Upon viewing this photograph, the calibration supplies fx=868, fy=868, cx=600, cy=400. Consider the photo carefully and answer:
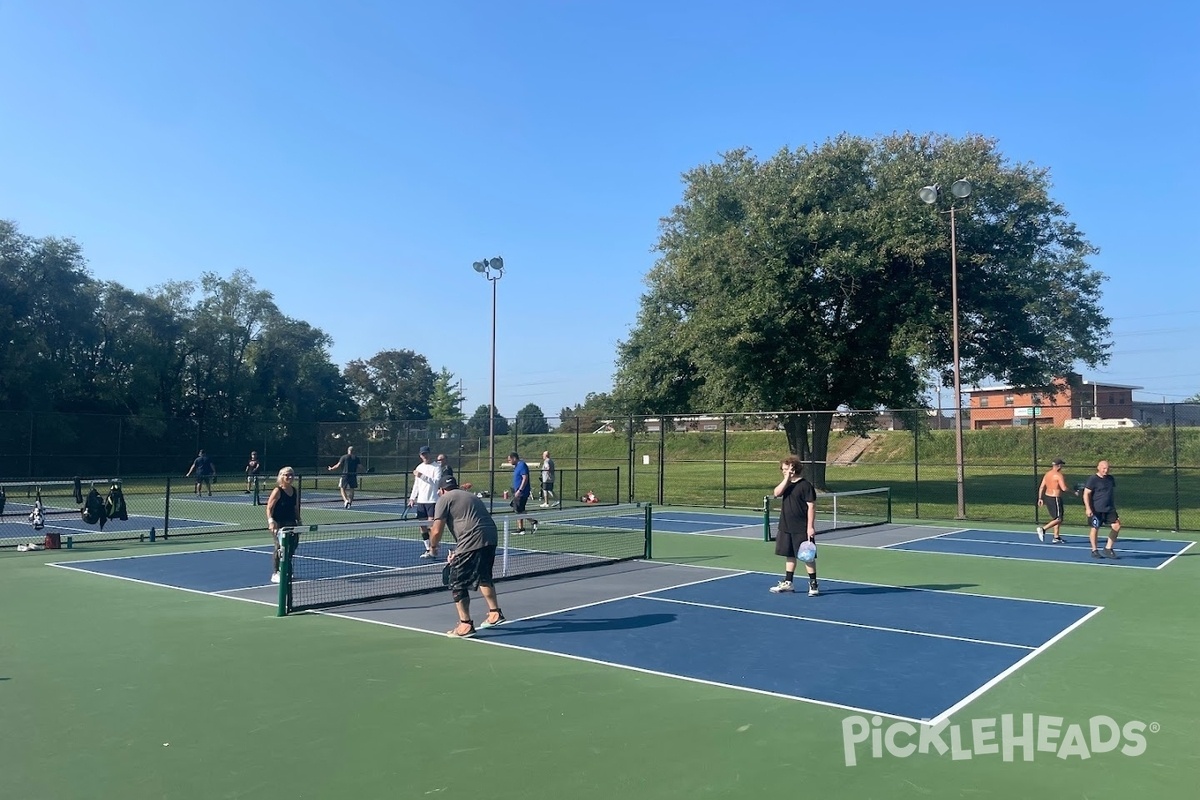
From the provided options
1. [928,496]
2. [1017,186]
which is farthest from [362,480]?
[1017,186]

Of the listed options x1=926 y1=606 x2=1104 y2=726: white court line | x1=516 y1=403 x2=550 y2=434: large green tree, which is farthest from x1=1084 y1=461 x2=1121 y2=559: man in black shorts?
x1=516 y1=403 x2=550 y2=434: large green tree

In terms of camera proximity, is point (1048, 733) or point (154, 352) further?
point (154, 352)

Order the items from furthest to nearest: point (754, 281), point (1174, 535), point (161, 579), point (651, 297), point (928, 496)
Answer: point (651, 297) → point (928, 496) → point (754, 281) → point (1174, 535) → point (161, 579)

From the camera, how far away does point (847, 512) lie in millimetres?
26469

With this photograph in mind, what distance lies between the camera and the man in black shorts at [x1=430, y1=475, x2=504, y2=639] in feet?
28.9

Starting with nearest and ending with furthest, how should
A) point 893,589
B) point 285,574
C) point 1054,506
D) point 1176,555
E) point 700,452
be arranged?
point 285,574, point 893,589, point 1176,555, point 1054,506, point 700,452

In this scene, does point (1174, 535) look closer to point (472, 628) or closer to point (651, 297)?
point (472, 628)

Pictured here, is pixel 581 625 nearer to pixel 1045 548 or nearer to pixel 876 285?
pixel 1045 548

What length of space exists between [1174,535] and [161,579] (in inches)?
847

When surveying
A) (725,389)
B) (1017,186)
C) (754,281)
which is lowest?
(725,389)

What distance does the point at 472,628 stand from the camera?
8875mm

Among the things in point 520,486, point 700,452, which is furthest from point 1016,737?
point 700,452
